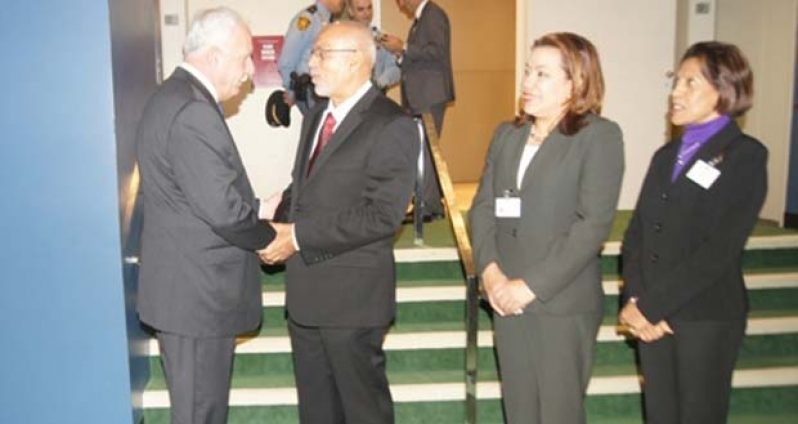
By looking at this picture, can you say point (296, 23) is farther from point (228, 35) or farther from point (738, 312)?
point (738, 312)

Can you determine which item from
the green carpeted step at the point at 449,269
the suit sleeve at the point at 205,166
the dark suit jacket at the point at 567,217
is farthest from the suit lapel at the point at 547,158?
the green carpeted step at the point at 449,269

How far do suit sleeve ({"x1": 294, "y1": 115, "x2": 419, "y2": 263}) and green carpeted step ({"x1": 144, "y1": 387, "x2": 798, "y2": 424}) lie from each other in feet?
4.44

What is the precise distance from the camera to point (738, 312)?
2285 millimetres

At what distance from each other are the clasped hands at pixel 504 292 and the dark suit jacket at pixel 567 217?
0.09 feet

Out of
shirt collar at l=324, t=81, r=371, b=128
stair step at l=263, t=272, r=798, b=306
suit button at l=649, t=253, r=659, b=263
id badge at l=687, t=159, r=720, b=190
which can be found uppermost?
shirt collar at l=324, t=81, r=371, b=128

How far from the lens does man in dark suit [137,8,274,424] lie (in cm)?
224

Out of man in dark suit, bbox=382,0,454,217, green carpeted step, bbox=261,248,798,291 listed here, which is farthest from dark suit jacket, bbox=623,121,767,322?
man in dark suit, bbox=382,0,454,217

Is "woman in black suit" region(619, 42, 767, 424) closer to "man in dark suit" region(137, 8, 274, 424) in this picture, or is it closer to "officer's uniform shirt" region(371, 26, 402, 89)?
"man in dark suit" region(137, 8, 274, 424)

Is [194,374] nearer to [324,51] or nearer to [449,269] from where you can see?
[324,51]

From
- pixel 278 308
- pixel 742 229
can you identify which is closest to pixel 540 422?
pixel 742 229

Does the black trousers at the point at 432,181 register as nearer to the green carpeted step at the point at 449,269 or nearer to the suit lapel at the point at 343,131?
the green carpeted step at the point at 449,269

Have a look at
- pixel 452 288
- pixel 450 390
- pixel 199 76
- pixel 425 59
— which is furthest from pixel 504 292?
pixel 425 59

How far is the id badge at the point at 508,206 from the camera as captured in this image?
2.34m

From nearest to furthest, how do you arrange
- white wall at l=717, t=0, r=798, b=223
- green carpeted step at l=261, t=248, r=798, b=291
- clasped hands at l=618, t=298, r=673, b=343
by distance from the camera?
clasped hands at l=618, t=298, r=673, b=343
green carpeted step at l=261, t=248, r=798, b=291
white wall at l=717, t=0, r=798, b=223
